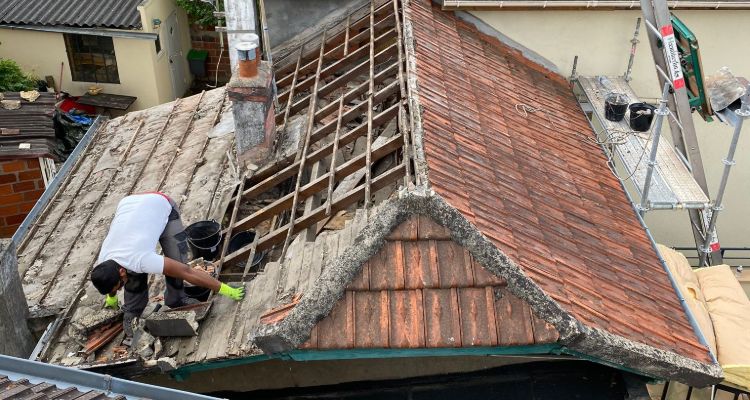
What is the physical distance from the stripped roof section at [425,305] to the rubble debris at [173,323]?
48.9 inches

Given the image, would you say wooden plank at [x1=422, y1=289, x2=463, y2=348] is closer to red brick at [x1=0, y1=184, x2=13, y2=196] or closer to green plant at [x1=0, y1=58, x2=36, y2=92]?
→ red brick at [x1=0, y1=184, x2=13, y2=196]

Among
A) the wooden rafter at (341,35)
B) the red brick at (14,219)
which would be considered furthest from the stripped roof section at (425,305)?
the red brick at (14,219)

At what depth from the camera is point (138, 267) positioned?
21.7ft

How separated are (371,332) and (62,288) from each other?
4108 mm

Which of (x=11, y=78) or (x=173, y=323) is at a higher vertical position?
(x=11, y=78)

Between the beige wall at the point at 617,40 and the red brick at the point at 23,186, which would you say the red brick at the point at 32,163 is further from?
the beige wall at the point at 617,40

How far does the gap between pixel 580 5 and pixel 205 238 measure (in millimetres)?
6728

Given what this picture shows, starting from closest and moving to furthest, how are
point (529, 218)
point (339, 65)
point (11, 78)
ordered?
1. point (529, 218)
2. point (339, 65)
3. point (11, 78)

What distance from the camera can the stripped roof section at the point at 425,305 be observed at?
5.39m

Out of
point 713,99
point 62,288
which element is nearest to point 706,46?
point 713,99

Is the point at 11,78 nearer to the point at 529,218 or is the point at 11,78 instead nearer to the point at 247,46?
the point at 247,46

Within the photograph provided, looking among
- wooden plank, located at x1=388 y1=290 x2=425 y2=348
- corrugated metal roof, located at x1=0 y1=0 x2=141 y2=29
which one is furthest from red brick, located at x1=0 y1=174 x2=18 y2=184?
wooden plank, located at x1=388 y1=290 x2=425 y2=348

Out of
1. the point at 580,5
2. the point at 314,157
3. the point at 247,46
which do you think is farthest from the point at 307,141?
the point at 580,5

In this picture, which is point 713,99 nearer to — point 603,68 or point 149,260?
point 603,68
